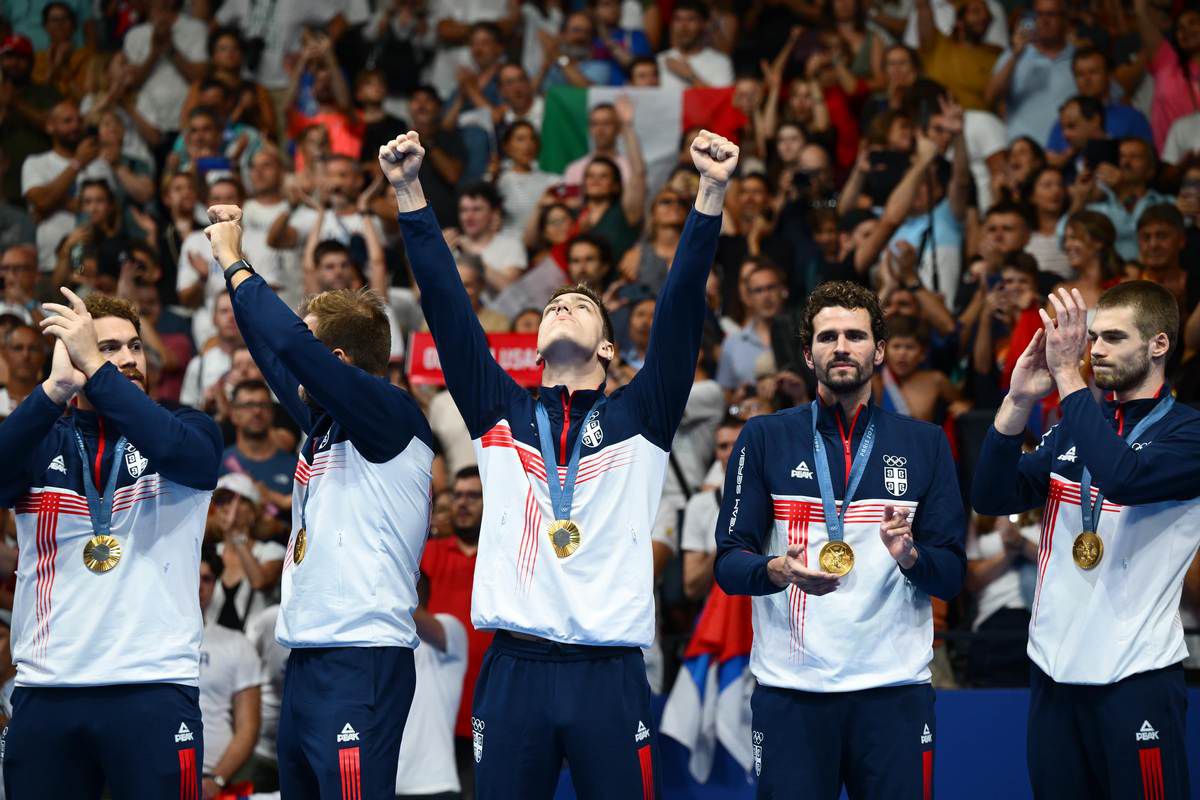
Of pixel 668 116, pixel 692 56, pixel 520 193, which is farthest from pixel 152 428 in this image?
pixel 692 56

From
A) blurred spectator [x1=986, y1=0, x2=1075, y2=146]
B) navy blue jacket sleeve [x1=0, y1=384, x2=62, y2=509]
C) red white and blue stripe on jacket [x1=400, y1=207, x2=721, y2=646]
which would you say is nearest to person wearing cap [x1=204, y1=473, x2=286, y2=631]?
navy blue jacket sleeve [x1=0, y1=384, x2=62, y2=509]

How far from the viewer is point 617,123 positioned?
1295cm

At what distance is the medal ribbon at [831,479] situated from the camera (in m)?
5.77

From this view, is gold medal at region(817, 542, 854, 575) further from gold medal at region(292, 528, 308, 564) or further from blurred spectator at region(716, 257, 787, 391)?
blurred spectator at region(716, 257, 787, 391)

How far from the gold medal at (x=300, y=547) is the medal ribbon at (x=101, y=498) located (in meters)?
0.70

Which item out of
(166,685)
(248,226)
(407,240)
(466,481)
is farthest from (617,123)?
(166,685)

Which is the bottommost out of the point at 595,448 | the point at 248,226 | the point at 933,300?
the point at 595,448

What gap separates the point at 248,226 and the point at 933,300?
5.55 m

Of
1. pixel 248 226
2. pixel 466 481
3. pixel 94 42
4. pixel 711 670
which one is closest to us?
pixel 711 670

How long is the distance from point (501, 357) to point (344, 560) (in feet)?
13.2

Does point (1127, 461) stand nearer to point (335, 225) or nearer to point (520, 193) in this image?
point (335, 225)

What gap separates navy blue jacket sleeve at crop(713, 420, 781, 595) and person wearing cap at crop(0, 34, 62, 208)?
988 cm

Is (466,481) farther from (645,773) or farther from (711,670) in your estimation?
(645,773)

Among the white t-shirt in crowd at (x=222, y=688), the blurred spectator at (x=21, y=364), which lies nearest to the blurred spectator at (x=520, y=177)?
the blurred spectator at (x=21, y=364)
